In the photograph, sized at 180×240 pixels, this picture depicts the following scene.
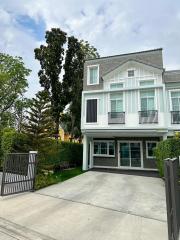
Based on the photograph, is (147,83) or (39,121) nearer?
(39,121)

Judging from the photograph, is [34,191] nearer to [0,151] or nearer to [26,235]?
[26,235]

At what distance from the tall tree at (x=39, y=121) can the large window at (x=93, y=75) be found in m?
5.61

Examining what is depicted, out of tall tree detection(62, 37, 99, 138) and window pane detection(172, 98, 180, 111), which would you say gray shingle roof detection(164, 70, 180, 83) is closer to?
window pane detection(172, 98, 180, 111)

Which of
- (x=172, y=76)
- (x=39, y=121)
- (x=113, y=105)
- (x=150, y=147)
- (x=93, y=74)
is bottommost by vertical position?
(x=150, y=147)

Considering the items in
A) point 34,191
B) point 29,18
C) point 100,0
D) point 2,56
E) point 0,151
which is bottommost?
point 34,191

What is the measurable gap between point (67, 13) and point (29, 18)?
2.84 meters

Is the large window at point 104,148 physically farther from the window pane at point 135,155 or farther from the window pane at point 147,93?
the window pane at point 147,93

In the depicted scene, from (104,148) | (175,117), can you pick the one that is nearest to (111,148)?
(104,148)

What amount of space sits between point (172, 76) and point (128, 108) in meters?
4.65

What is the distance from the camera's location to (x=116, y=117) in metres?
15.2

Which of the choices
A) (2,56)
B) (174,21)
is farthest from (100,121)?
(2,56)

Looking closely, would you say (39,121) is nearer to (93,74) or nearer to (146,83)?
(93,74)

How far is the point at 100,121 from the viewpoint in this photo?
15.6 m

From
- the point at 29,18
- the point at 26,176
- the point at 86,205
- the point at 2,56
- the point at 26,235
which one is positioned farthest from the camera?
the point at 2,56
